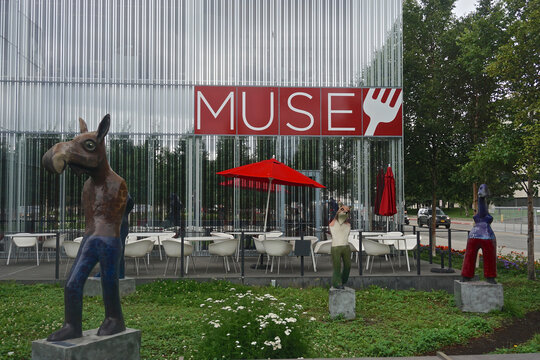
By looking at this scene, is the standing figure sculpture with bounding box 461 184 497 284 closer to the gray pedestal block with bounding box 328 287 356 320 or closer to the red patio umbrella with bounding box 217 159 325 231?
the gray pedestal block with bounding box 328 287 356 320

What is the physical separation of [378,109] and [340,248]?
8266mm

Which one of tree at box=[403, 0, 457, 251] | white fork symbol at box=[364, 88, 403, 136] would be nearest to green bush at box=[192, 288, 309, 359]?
white fork symbol at box=[364, 88, 403, 136]

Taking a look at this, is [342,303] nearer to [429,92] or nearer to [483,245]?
[483,245]

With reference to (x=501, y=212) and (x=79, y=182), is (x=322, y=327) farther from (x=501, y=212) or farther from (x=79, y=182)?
(x=501, y=212)

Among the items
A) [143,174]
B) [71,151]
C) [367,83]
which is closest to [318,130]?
[367,83]

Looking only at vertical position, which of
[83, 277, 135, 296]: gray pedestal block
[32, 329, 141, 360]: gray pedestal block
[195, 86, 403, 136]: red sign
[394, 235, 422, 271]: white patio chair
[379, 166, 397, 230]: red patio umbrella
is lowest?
[83, 277, 135, 296]: gray pedestal block

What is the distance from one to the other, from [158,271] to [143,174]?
435cm

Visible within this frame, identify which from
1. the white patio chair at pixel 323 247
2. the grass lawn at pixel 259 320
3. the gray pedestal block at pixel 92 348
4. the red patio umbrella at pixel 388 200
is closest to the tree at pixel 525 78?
the grass lawn at pixel 259 320

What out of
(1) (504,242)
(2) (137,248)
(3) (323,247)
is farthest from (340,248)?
(1) (504,242)

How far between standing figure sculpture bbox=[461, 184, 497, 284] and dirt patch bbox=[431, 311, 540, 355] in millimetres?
785

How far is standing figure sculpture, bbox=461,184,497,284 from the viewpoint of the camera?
7.40 m

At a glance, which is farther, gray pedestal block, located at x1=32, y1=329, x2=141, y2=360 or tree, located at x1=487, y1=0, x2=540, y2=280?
tree, located at x1=487, y1=0, x2=540, y2=280

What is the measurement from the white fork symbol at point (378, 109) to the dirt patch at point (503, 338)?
25.7 ft

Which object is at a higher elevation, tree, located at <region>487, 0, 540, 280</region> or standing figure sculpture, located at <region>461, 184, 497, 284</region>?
tree, located at <region>487, 0, 540, 280</region>
